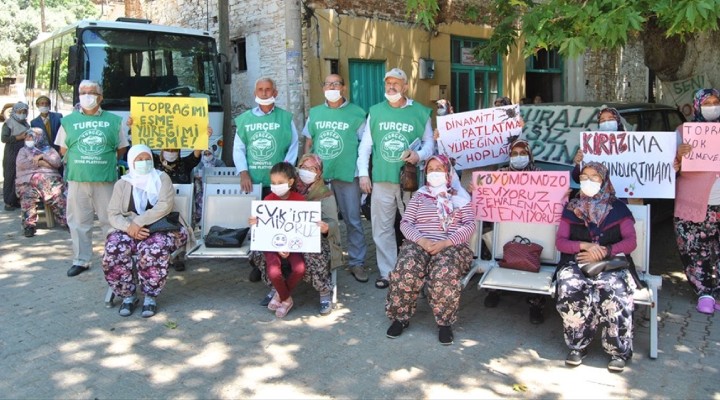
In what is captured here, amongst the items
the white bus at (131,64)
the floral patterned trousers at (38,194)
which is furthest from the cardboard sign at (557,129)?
the floral patterned trousers at (38,194)

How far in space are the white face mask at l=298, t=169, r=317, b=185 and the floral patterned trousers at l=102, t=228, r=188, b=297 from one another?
49.7 inches

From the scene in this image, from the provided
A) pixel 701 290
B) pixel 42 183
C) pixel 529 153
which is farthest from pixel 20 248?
pixel 701 290

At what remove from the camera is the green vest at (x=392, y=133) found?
5.54m

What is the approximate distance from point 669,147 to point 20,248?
281 inches

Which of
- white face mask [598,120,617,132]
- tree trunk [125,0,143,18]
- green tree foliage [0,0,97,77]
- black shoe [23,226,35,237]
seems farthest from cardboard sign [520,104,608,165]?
green tree foliage [0,0,97,77]

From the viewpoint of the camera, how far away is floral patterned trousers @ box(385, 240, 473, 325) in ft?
14.8

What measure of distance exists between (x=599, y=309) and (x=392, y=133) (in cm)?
232

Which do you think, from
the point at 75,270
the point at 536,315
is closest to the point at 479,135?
the point at 536,315

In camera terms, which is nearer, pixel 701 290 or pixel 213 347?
pixel 213 347

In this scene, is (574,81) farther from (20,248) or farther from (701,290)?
(20,248)

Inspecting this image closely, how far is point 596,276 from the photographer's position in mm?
4238

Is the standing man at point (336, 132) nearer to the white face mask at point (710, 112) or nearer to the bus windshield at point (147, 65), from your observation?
the white face mask at point (710, 112)

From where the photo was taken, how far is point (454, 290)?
4512 mm

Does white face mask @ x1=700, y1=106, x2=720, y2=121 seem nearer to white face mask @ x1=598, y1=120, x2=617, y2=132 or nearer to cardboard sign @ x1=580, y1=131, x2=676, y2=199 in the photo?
cardboard sign @ x1=580, y1=131, x2=676, y2=199
